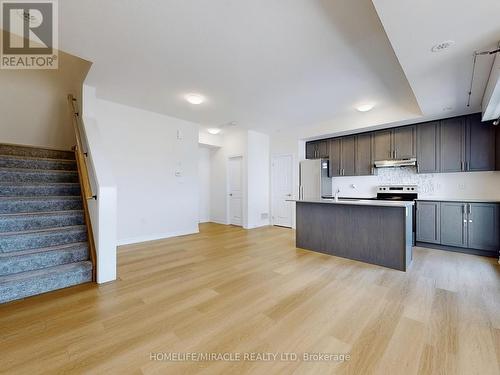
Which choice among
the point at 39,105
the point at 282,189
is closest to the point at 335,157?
the point at 282,189

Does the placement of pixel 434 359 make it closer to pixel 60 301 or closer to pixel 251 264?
pixel 251 264

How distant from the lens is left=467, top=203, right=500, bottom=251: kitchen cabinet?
3.63 metres

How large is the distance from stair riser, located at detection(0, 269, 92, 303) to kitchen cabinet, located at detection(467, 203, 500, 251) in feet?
19.4

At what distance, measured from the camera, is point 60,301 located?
7.38 ft

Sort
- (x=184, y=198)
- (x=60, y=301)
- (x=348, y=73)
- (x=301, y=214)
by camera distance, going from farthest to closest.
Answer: (x=184, y=198)
(x=301, y=214)
(x=348, y=73)
(x=60, y=301)

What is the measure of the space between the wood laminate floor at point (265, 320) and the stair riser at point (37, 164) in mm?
2155

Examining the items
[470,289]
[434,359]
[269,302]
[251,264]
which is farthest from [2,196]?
[470,289]

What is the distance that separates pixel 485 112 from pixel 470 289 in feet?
8.92

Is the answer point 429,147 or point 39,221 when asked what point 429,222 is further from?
point 39,221

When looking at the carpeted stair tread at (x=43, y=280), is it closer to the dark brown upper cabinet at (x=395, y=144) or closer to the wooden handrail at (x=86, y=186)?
the wooden handrail at (x=86, y=186)

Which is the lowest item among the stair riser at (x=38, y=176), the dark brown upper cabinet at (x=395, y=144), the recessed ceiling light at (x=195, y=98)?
the stair riser at (x=38, y=176)

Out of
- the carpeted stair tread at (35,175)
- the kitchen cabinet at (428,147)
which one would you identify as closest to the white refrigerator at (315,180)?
the kitchen cabinet at (428,147)

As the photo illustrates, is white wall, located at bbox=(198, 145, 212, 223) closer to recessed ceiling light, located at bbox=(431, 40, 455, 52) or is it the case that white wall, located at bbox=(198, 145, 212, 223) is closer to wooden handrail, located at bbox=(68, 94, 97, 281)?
wooden handrail, located at bbox=(68, 94, 97, 281)

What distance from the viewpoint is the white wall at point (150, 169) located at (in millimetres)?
4367
